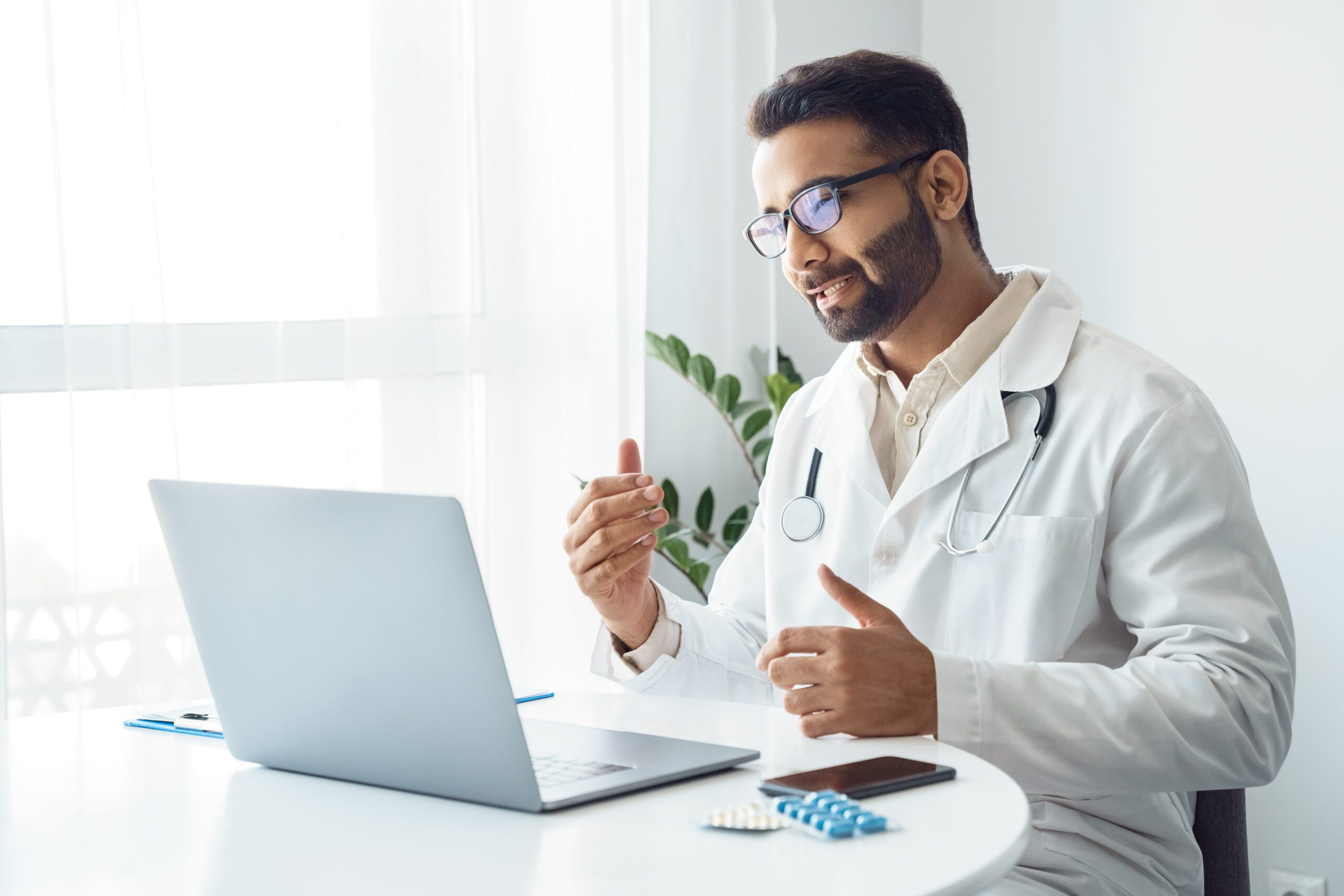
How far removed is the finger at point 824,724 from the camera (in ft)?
3.67

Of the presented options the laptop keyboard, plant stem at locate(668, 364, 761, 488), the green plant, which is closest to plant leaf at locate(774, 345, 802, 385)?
the green plant

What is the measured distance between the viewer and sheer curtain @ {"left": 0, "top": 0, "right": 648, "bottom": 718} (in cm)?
182

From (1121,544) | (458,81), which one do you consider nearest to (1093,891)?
(1121,544)

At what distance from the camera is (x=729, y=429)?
2873 mm

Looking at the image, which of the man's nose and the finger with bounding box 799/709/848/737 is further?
the man's nose

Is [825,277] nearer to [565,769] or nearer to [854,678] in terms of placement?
[854,678]

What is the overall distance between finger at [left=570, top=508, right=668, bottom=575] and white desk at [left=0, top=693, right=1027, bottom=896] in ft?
0.98

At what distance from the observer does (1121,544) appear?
4.53 feet

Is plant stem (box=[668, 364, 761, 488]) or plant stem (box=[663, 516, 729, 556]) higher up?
plant stem (box=[668, 364, 761, 488])

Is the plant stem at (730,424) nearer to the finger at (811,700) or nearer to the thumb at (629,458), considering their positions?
the thumb at (629,458)

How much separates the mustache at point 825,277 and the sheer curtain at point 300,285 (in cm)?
81

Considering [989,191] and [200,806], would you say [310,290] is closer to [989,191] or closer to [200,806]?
[200,806]

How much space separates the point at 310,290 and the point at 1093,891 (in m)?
1.53

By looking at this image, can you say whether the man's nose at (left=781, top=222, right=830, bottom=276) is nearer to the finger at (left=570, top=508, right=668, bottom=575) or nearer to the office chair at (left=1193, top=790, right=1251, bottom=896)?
the finger at (left=570, top=508, right=668, bottom=575)
